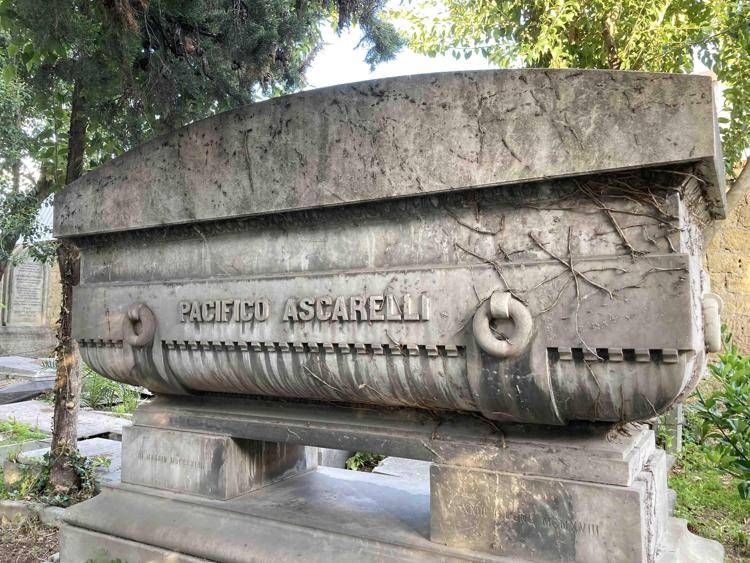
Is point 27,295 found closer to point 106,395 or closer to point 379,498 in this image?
point 106,395

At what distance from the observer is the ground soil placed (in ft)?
11.8

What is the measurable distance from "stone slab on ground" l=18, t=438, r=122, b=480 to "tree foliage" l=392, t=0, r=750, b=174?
221 inches

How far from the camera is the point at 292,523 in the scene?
7.97ft

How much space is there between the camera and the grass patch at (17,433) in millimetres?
6395

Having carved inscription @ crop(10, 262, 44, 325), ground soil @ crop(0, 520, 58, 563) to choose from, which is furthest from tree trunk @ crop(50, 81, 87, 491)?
carved inscription @ crop(10, 262, 44, 325)

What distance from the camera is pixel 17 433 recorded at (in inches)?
267

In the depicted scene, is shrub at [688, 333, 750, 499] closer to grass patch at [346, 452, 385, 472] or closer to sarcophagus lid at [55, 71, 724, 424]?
sarcophagus lid at [55, 71, 724, 424]

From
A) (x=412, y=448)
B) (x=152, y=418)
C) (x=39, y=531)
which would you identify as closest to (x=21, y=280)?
(x=39, y=531)

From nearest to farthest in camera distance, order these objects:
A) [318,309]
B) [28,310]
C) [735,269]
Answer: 1. [318,309]
2. [735,269]
3. [28,310]

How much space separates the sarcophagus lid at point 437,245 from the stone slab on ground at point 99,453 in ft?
7.68

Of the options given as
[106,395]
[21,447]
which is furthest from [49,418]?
[21,447]

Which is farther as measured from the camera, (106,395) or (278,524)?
(106,395)

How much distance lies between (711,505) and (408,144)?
3803mm

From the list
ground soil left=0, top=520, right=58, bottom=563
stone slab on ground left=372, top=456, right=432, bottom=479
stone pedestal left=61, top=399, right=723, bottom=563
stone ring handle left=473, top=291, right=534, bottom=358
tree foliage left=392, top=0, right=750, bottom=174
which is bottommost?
ground soil left=0, top=520, right=58, bottom=563
